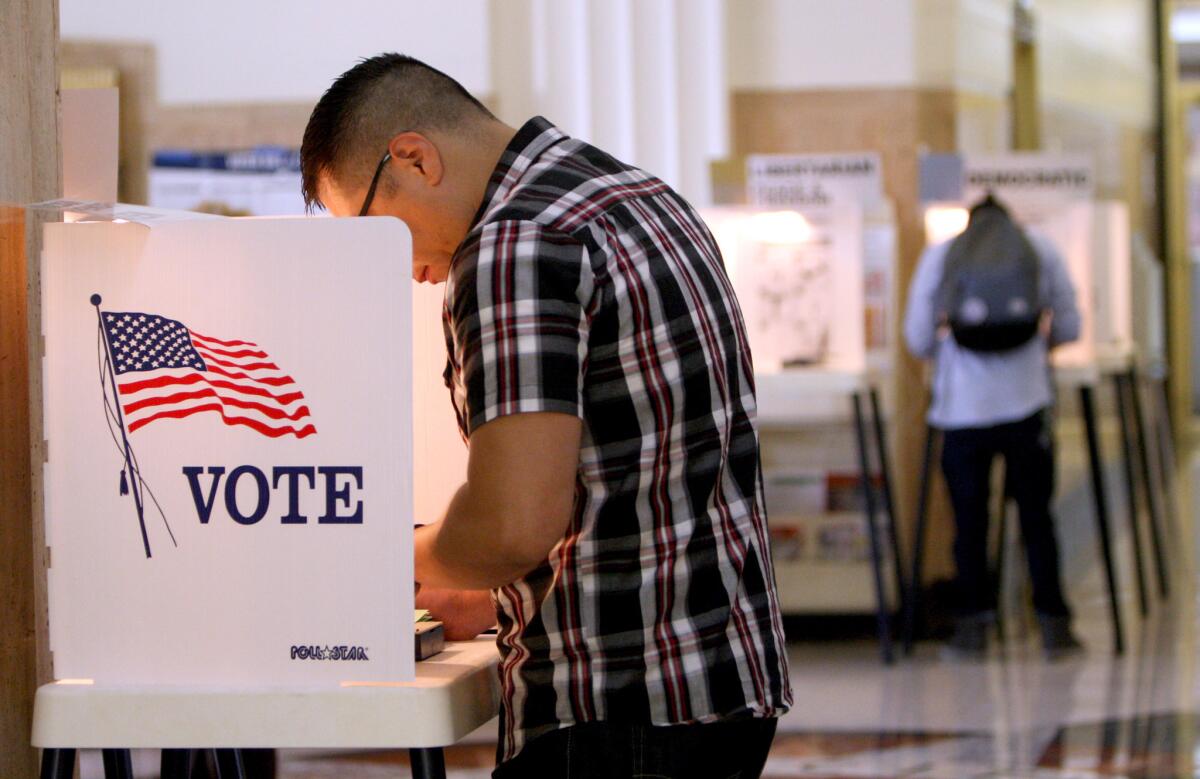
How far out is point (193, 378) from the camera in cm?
131

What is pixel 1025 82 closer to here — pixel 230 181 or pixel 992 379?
pixel 992 379

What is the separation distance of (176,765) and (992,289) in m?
3.64

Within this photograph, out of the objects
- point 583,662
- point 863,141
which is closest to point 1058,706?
point 863,141

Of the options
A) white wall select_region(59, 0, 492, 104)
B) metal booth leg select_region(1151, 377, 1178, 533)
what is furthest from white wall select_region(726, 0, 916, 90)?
metal booth leg select_region(1151, 377, 1178, 533)

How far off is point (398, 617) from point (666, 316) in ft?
1.06

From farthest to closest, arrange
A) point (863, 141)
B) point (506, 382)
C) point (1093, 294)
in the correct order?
1. point (1093, 294)
2. point (863, 141)
3. point (506, 382)

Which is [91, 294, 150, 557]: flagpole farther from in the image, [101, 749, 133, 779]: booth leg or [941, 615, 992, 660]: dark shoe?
[941, 615, 992, 660]: dark shoe

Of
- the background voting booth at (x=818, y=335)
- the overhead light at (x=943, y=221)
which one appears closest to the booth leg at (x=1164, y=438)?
the overhead light at (x=943, y=221)

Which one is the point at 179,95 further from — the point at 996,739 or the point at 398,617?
the point at 398,617

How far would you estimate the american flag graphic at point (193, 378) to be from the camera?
130cm

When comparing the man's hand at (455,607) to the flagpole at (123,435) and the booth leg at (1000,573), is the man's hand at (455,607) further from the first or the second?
the booth leg at (1000,573)

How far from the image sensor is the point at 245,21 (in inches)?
222

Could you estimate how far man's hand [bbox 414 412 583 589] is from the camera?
49.4 inches

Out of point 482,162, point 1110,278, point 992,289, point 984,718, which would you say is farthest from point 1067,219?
point 482,162
